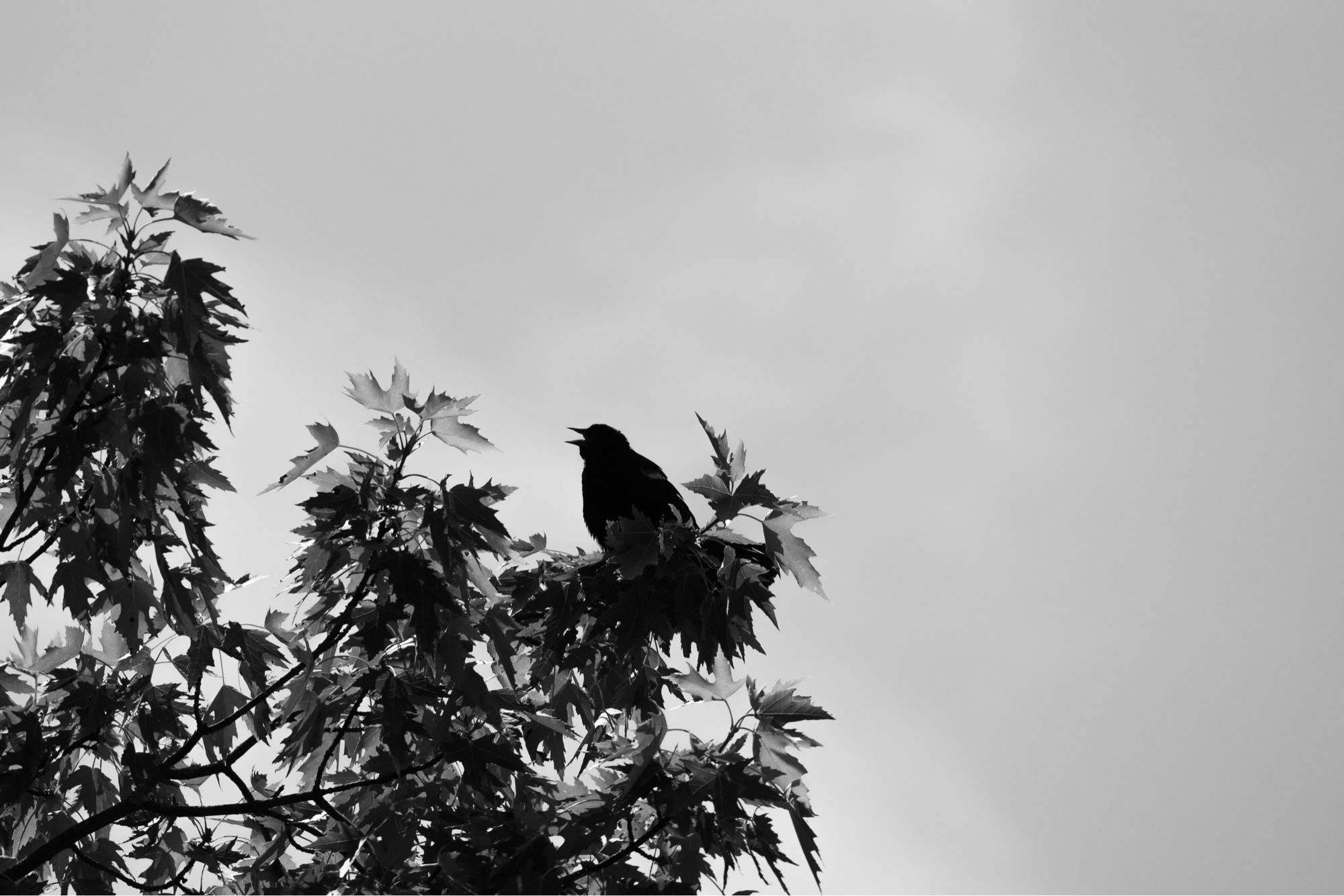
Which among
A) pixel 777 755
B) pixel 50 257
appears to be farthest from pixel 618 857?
pixel 50 257

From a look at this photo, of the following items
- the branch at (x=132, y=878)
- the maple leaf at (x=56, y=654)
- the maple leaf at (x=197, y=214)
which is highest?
the maple leaf at (x=197, y=214)

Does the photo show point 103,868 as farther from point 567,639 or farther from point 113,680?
point 567,639

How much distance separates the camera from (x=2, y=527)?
16.2 feet

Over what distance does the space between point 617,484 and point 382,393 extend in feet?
9.14

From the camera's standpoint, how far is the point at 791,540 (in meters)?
4.27

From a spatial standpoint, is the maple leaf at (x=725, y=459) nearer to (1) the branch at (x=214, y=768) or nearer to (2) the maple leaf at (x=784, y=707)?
(2) the maple leaf at (x=784, y=707)

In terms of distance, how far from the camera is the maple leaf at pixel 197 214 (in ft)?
14.4

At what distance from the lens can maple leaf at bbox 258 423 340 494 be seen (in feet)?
14.7

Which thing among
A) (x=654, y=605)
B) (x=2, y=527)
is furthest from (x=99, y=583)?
(x=654, y=605)

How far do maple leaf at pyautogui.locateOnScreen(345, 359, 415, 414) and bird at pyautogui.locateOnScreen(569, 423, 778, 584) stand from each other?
2.27 metres

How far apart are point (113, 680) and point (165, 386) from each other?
1667 mm

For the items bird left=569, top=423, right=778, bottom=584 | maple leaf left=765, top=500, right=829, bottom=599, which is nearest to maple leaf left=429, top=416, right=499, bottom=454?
maple leaf left=765, top=500, right=829, bottom=599

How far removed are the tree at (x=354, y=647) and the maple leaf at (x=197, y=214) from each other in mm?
12

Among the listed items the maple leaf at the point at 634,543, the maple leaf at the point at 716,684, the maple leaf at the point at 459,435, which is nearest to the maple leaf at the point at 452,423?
→ the maple leaf at the point at 459,435
